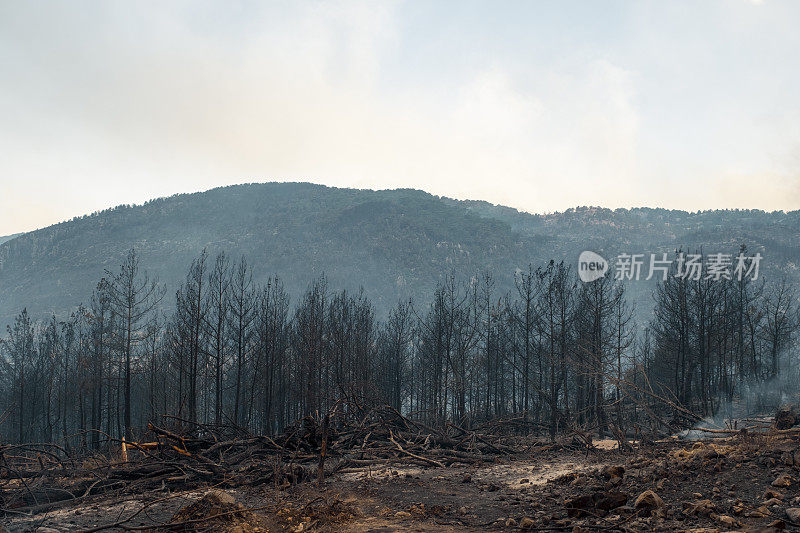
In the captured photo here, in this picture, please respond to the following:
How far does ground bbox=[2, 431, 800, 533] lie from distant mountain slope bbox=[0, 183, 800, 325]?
137852 millimetres

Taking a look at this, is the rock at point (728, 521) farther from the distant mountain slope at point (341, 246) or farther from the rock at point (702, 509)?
the distant mountain slope at point (341, 246)

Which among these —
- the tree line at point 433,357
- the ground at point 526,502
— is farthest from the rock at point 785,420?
the tree line at point 433,357

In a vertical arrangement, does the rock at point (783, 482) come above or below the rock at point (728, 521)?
above

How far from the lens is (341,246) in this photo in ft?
585

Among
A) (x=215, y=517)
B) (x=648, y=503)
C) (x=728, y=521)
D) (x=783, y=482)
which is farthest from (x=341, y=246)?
(x=728, y=521)

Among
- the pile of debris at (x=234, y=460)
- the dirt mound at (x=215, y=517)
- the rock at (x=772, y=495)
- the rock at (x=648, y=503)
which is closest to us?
the rock at (x=772, y=495)

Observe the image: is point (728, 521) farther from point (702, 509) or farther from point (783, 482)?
point (783, 482)

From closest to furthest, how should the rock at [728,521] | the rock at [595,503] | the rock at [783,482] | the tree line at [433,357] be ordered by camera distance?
the rock at [728,521]
the rock at [783,482]
the rock at [595,503]
the tree line at [433,357]

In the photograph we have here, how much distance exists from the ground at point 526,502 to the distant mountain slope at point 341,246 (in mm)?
137852

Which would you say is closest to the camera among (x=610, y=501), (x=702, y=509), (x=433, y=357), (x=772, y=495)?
(x=702, y=509)

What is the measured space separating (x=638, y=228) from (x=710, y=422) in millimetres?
188187

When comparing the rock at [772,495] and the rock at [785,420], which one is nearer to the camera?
the rock at [772,495]

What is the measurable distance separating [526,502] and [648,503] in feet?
7.35

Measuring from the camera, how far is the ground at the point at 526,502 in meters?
5.87
